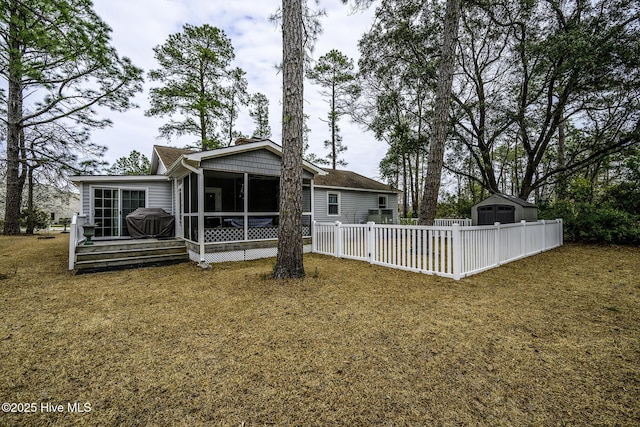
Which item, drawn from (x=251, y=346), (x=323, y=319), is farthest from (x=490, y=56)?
(x=251, y=346)

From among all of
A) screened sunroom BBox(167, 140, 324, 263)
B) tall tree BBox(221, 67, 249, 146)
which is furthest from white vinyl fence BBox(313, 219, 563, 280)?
tall tree BBox(221, 67, 249, 146)

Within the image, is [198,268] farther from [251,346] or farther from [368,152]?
[368,152]

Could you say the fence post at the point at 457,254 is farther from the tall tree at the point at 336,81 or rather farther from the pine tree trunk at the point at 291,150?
the tall tree at the point at 336,81

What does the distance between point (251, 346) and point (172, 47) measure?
1766cm

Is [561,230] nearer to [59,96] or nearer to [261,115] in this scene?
[261,115]

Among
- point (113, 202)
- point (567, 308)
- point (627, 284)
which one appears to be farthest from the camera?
point (113, 202)

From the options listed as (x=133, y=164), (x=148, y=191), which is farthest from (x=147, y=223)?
(x=133, y=164)

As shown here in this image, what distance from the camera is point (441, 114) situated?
722 centimetres

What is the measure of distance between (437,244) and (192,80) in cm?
1663

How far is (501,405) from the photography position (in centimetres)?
176

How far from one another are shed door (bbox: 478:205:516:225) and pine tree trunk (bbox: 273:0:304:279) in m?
9.66

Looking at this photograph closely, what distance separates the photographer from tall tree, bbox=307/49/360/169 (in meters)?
18.4

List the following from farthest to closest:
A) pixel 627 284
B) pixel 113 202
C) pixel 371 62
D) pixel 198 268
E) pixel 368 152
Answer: pixel 368 152 < pixel 371 62 < pixel 113 202 < pixel 198 268 < pixel 627 284

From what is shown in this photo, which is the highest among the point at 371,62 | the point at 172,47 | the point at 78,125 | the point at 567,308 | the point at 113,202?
the point at 172,47
